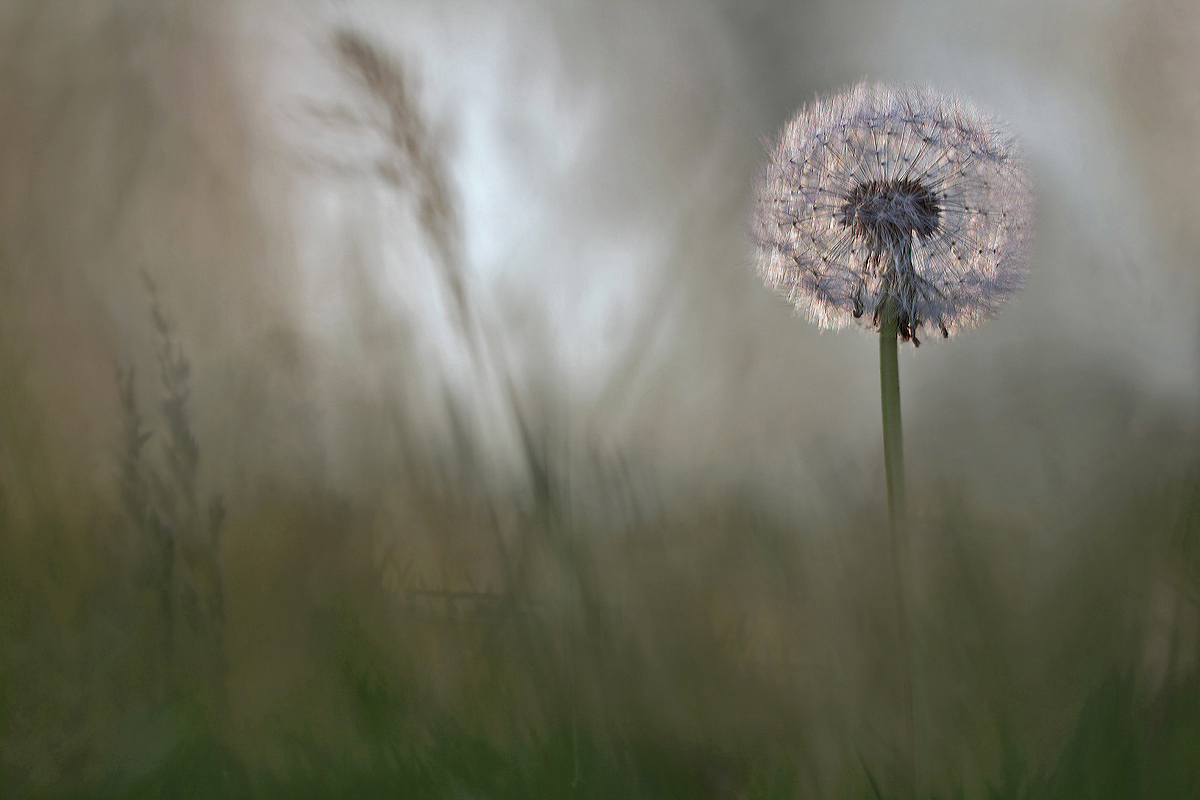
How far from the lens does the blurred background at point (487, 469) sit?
0.45 metres

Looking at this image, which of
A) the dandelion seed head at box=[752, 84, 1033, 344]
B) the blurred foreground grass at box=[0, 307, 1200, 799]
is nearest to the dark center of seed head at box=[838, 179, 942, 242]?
the dandelion seed head at box=[752, 84, 1033, 344]

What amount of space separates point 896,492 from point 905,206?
0.45 meters

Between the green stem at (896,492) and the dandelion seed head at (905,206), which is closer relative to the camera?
the green stem at (896,492)

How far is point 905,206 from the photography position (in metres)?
0.89

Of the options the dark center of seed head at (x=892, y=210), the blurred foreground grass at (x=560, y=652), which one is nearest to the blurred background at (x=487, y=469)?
the blurred foreground grass at (x=560, y=652)

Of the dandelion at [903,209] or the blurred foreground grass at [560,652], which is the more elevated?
the dandelion at [903,209]

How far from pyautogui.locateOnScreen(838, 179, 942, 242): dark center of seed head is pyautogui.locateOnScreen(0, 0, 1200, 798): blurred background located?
0.48ft

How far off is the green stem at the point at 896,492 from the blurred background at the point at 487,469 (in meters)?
0.01

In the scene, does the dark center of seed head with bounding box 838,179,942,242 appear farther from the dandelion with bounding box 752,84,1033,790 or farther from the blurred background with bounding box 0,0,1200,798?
the blurred background with bounding box 0,0,1200,798

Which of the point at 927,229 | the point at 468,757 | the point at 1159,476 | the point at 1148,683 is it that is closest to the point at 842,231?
the point at 927,229

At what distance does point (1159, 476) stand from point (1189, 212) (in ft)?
1.96

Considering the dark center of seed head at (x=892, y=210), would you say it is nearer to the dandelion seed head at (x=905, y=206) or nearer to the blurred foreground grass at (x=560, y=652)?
the dandelion seed head at (x=905, y=206)

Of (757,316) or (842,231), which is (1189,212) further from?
(757,316)

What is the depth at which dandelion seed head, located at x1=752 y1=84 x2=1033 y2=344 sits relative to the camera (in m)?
0.87
